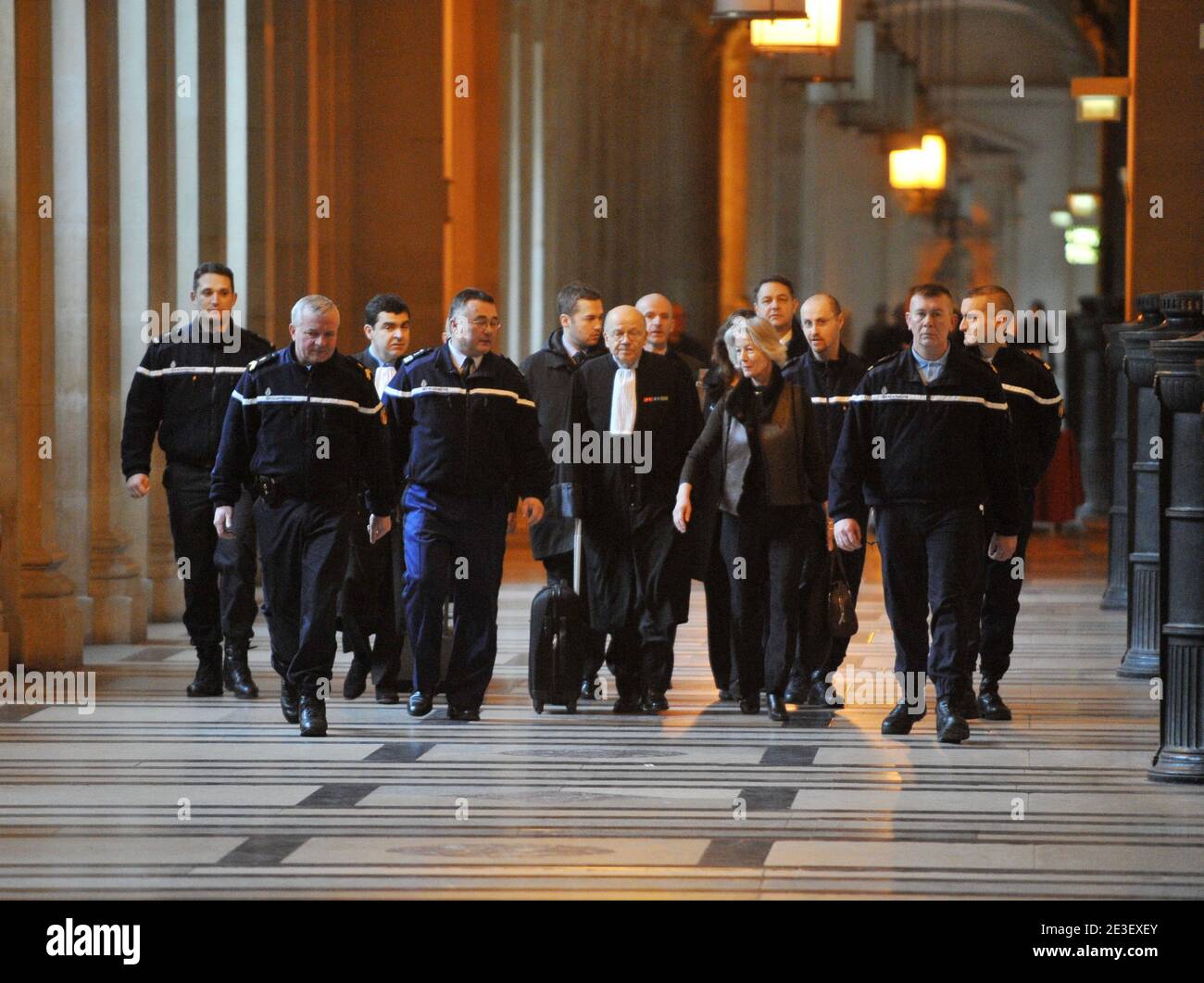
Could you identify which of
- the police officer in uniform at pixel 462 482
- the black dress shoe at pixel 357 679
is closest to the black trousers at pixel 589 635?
the police officer in uniform at pixel 462 482

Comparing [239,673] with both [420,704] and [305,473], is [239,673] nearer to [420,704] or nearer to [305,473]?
[420,704]

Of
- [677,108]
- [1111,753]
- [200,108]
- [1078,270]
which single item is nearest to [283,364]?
[1111,753]

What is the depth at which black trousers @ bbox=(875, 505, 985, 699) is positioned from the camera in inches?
368

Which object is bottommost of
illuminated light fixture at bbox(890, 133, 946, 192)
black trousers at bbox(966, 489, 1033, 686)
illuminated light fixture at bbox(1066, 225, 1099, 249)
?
black trousers at bbox(966, 489, 1033, 686)

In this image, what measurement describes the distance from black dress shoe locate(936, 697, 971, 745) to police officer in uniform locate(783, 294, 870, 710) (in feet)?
2.92

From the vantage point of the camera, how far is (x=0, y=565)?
1150cm

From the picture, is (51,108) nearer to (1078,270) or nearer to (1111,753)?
(1111,753)

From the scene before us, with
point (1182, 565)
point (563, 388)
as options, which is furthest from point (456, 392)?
point (1182, 565)

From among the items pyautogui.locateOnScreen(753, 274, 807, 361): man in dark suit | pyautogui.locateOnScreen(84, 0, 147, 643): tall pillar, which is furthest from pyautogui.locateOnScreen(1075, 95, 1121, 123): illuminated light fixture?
pyautogui.locateOnScreen(753, 274, 807, 361): man in dark suit

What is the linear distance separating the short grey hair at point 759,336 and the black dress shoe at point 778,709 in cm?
131

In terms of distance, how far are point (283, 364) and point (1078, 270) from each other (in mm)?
56896

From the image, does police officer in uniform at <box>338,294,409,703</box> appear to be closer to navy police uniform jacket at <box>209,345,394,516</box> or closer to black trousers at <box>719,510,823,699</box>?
navy police uniform jacket at <box>209,345,394,516</box>
